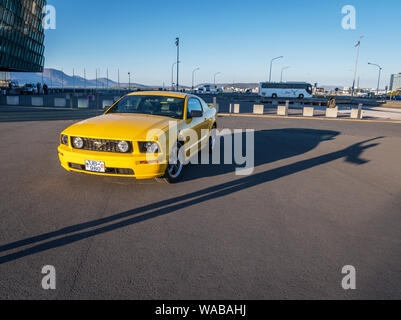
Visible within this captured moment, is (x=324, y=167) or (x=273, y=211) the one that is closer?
(x=273, y=211)

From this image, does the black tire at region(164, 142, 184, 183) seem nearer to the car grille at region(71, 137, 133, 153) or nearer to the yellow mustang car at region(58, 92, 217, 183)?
the yellow mustang car at region(58, 92, 217, 183)

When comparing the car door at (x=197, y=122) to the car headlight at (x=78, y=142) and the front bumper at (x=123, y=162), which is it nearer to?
the front bumper at (x=123, y=162)

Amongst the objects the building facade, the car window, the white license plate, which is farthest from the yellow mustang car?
the building facade

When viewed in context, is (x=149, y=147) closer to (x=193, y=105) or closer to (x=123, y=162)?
(x=123, y=162)

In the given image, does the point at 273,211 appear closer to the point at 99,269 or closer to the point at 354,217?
the point at 354,217

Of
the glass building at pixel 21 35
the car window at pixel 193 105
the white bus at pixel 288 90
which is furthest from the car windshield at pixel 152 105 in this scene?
the white bus at pixel 288 90

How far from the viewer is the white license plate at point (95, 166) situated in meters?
4.78

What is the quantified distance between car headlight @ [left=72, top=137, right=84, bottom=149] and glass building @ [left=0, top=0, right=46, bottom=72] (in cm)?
5603

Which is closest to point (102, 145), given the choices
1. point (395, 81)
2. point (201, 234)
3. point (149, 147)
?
point (149, 147)

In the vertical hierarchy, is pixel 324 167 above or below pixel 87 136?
below

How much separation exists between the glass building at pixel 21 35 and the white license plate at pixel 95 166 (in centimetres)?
5646
